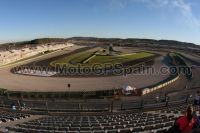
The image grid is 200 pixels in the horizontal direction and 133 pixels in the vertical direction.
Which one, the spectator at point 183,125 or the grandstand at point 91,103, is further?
the grandstand at point 91,103

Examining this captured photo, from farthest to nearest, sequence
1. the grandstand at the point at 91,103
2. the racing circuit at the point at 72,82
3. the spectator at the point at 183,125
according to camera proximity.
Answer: the racing circuit at the point at 72,82, the grandstand at the point at 91,103, the spectator at the point at 183,125

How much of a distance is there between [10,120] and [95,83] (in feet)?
88.0

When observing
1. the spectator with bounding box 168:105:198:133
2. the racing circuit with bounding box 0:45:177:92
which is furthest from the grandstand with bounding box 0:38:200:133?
the spectator with bounding box 168:105:198:133

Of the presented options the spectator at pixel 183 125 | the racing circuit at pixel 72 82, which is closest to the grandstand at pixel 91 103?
the racing circuit at pixel 72 82

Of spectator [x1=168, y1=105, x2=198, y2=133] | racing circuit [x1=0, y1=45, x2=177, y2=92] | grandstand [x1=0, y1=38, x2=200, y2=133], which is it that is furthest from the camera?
racing circuit [x1=0, y1=45, x2=177, y2=92]

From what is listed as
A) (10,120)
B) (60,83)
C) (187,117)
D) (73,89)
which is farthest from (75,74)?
(187,117)

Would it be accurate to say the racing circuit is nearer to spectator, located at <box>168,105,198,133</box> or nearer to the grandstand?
the grandstand

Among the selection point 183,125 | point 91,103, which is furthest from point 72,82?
point 183,125

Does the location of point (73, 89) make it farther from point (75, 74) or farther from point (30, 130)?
point (30, 130)

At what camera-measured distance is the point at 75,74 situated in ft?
177

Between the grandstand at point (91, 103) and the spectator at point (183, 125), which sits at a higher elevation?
the spectator at point (183, 125)

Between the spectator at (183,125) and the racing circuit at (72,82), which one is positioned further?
the racing circuit at (72,82)

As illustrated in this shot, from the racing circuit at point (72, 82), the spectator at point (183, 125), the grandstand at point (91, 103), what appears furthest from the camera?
the racing circuit at point (72, 82)

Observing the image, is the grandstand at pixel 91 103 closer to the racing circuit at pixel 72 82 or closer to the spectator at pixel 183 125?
the racing circuit at pixel 72 82
